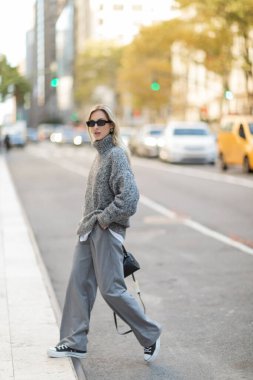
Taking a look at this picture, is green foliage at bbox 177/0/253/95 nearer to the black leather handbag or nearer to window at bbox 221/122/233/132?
window at bbox 221/122/233/132

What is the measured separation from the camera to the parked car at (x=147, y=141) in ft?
143

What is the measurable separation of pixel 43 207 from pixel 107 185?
1220cm

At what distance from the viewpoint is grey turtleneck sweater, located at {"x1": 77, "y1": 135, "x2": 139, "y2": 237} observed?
211 inches

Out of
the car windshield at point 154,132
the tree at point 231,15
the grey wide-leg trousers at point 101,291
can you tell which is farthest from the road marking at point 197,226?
the car windshield at point 154,132

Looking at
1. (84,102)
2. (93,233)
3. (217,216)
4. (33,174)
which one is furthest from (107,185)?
(84,102)

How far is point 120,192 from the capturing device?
5.38m

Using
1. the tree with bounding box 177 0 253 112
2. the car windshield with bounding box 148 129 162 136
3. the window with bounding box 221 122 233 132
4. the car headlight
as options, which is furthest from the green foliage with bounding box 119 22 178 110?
the window with bounding box 221 122 233 132

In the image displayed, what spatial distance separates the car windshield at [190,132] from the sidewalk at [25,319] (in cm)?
2588

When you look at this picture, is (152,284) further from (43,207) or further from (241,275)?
(43,207)

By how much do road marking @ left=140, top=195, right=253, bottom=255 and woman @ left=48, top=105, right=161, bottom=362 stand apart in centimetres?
529

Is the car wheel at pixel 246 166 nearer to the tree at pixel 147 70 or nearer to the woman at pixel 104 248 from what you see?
the woman at pixel 104 248

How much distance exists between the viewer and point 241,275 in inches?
357

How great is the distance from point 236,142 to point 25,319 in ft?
76.6

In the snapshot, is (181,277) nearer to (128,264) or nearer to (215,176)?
(128,264)
